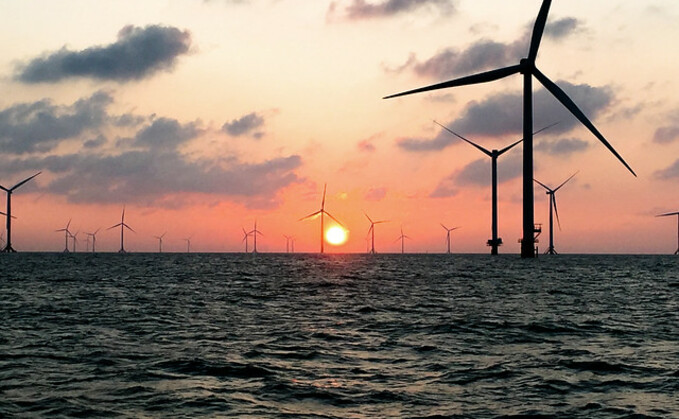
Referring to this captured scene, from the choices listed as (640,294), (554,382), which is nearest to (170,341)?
(554,382)

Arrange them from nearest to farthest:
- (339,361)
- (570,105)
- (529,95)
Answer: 1. (339,361)
2. (570,105)
3. (529,95)

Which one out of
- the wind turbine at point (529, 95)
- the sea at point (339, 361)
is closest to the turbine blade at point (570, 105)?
the wind turbine at point (529, 95)

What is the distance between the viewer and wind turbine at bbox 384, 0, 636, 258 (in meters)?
115

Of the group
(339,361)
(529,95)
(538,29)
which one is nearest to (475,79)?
(538,29)

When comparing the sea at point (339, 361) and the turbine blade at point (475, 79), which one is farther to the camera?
the turbine blade at point (475, 79)

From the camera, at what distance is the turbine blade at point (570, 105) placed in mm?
103550

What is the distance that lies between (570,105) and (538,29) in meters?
15.7

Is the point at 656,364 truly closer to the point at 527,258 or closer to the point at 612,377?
the point at 612,377

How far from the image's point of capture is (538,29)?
124 meters

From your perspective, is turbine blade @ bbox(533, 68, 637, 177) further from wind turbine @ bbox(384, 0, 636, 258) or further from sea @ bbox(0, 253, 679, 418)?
sea @ bbox(0, 253, 679, 418)

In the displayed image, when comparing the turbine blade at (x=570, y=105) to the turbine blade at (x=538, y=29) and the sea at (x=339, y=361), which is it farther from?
the sea at (x=339, y=361)

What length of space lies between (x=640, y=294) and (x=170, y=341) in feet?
156

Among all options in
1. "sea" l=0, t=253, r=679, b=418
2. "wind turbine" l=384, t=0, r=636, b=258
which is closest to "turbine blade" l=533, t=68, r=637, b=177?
"wind turbine" l=384, t=0, r=636, b=258

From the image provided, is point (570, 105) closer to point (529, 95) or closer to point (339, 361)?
point (529, 95)
